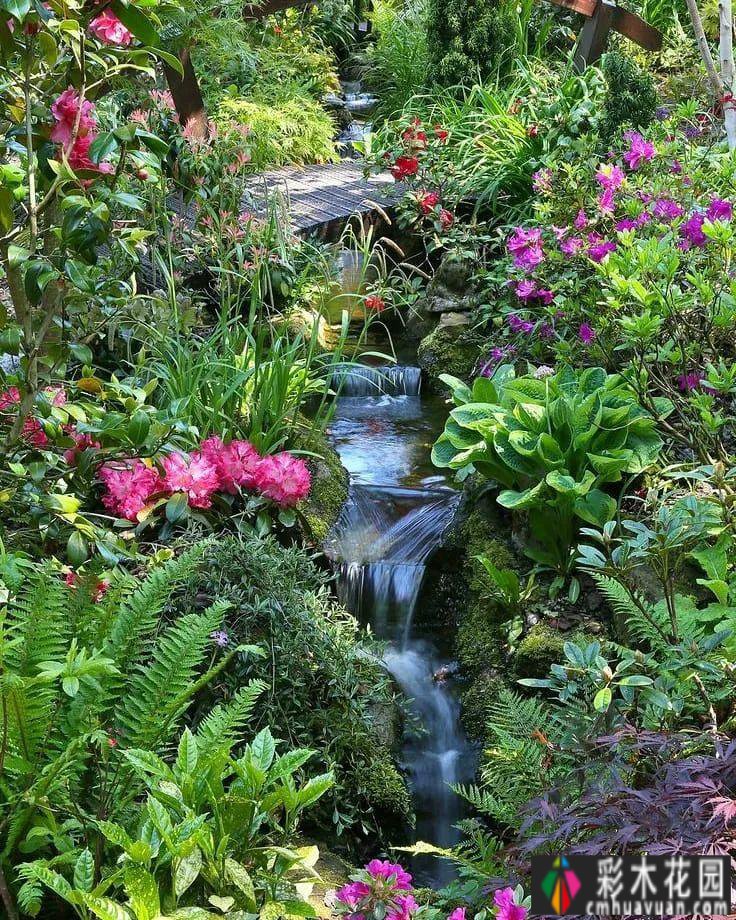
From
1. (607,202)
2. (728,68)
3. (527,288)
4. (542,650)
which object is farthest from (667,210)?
(542,650)

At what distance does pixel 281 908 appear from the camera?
77.2 inches

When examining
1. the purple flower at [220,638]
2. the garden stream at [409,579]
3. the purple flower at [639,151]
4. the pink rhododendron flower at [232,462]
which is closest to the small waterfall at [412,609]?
the garden stream at [409,579]

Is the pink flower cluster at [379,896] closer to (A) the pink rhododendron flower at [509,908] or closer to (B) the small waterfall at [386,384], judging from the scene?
(A) the pink rhododendron flower at [509,908]

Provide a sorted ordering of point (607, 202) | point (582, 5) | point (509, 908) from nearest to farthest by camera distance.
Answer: point (509, 908) → point (607, 202) → point (582, 5)

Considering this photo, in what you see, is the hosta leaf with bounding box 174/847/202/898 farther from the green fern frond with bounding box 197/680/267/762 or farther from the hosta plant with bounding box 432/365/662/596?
the hosta plant with bounding box 432/365/662/596

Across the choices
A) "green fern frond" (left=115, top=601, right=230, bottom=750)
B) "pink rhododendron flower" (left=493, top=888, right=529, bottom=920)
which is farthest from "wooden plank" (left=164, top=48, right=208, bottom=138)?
"pink rhododendron flower" (left=493, top=888, right=529, bottom=920)

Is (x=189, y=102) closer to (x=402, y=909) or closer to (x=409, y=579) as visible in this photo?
(x=409, y=579)

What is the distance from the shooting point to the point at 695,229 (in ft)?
11.6

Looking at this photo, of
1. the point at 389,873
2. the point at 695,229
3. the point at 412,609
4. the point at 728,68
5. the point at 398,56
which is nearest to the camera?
the point at 389,873

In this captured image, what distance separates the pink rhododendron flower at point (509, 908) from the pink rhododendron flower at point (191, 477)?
1844 millimetres

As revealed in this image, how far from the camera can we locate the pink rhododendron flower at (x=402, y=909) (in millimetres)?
1915

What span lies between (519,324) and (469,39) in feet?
14.6

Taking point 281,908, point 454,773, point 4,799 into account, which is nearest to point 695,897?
point 281,908

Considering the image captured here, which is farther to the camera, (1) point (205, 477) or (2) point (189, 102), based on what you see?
(2) point (189, 102)
